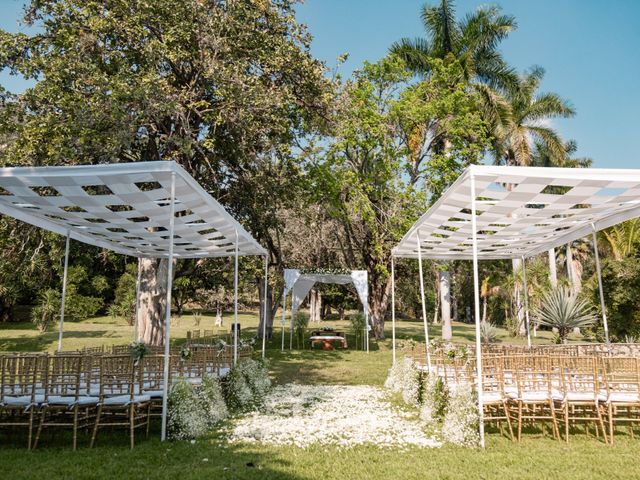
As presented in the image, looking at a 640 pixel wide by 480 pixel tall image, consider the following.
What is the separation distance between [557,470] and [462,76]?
2030cm

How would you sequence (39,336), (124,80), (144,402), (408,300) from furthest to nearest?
(408,300) → (39,336) → (124,80) → (144,402)

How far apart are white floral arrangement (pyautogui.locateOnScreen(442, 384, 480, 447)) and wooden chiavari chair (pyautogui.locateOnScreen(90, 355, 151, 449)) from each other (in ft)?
13.0

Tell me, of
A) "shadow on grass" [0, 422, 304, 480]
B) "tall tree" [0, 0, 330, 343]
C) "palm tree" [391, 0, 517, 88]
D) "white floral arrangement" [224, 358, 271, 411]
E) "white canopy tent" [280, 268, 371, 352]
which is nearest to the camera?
"shadow on grass" [0, 422, 304, 480]

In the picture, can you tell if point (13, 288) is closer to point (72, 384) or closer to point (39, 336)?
point (39, 336)

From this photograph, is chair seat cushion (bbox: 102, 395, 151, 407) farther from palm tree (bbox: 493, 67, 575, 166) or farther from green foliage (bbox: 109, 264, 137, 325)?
green foliage (bbox: 109, 264, 137, 325)

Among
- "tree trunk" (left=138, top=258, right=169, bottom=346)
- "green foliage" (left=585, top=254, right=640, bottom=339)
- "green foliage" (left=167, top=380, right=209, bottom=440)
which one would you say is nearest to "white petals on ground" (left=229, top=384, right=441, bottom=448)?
"green foliage" (left=167, top=380, right=209, bottom=440)

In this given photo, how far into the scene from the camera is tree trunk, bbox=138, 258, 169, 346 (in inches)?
513

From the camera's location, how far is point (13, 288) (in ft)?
82.1

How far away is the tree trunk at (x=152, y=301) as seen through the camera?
13023 millimetres

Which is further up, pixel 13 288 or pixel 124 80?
pixel 124 80

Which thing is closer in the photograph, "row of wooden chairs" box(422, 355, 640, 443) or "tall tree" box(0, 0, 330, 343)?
"row of wooden chairs" box(422, 355, 640, 443)

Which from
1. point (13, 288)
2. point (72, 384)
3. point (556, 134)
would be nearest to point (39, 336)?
point (13, 288)

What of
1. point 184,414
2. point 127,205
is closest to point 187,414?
point 184,414

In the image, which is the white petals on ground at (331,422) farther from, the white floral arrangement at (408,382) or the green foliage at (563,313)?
the green foliage at (563,313)
